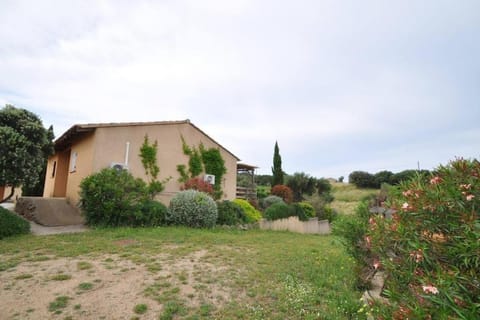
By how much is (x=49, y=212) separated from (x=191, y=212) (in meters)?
5.83

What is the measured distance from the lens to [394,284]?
2.02 meters

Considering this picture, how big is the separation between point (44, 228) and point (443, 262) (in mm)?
11155

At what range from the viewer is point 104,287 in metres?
3.74

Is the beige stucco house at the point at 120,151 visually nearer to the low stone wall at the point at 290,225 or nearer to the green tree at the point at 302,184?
the low stone wall at the point at 290,225

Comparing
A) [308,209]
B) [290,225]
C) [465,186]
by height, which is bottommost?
[290,225]

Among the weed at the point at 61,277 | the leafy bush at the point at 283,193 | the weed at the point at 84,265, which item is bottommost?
the weed at the point at 61,277

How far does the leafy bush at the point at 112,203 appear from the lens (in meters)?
8.96

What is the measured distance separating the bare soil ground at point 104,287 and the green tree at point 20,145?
15.3 feet

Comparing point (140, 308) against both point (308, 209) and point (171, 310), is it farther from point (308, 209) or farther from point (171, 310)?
point (308, 209)

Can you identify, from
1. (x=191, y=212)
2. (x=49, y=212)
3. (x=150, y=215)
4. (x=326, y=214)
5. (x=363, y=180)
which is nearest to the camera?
(x=150, y=215)

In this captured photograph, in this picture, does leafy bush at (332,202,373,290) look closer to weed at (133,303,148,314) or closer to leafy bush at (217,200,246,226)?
weed at (133,303,148,314)

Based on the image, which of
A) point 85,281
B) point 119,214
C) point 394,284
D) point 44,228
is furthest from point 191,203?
point 394,284

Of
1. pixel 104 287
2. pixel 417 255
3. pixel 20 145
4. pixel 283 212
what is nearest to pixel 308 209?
pixel 283 212

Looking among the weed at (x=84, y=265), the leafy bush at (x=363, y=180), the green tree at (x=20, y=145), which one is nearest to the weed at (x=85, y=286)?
the weed at (x=84, y=265)
